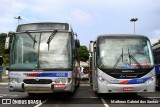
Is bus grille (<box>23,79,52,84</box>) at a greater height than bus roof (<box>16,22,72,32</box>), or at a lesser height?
lesser

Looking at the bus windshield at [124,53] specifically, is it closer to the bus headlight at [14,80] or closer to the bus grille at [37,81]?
the bus grille at [37,81]

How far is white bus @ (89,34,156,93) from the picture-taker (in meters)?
15.3

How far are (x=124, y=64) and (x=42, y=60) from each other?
144 inches

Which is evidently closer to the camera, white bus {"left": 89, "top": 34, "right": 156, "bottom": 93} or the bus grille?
the bus grille

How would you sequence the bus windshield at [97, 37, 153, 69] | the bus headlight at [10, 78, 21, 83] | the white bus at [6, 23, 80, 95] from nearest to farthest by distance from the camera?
the white bus at [6, 23, 80, 95] < the bus headlight at [10, 78, 21, 83] < the bus windshield at [97, 37, 153, 69]

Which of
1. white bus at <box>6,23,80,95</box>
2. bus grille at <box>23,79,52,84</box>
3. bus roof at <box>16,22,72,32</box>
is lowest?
bus grille at <box>23,79,52,84</box>

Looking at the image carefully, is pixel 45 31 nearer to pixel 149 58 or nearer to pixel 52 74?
pixel 52 74

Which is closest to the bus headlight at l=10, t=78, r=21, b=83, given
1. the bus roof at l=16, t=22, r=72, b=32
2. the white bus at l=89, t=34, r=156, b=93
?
the bus roof at l=16, t=22, r=72, b=32

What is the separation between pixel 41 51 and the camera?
1498cm

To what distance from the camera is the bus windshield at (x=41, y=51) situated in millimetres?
14773

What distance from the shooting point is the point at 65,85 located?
14461mm

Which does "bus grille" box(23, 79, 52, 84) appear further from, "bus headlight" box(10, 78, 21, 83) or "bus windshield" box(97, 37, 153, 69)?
"bus windshield" box(97, 37, 153, 69)

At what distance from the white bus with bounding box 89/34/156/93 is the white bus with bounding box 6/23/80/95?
5.03ft

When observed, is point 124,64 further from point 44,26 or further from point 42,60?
point 44,26
